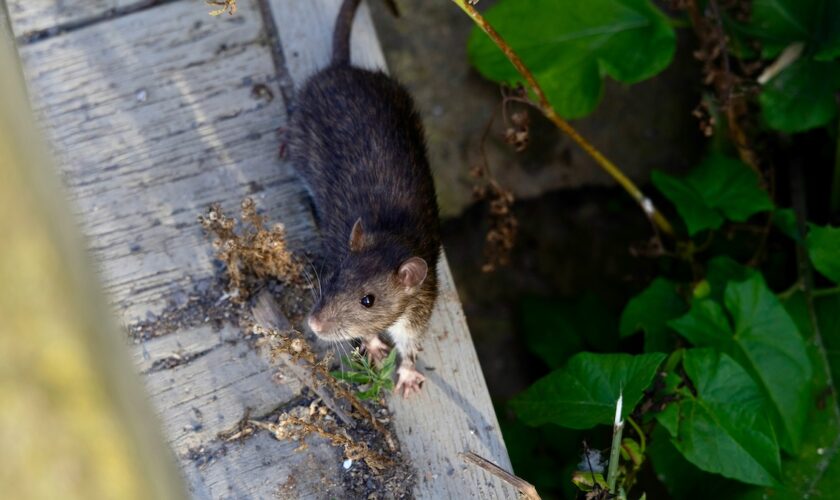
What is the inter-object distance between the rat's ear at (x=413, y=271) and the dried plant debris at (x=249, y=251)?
447mm

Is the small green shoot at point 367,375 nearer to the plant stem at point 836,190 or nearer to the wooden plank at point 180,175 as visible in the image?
the wooden plank at point 180,175

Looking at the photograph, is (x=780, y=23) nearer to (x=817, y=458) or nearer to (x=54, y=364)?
(x=817, y=458)

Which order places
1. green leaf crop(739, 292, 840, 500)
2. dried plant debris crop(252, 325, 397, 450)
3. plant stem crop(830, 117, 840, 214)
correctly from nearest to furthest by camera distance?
dried plant debris crop(252, 325, 397, 450) < green leaf crop(739, 292, 840, 500) < plant stem crop(830, 117, 840, 214)

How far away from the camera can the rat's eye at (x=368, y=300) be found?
3.53 metres

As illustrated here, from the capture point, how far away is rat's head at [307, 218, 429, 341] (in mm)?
3441

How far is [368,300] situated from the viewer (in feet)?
11.6

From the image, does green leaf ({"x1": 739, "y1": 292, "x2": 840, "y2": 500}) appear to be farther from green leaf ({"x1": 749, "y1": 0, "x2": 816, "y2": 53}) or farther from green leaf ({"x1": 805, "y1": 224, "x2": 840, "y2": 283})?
green leaf ({"x1": 749, "y1": 0, "x2": 816, "y2": 53})

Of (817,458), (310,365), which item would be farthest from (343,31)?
(817,458)

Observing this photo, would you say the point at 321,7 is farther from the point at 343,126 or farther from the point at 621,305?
the point at 621,305

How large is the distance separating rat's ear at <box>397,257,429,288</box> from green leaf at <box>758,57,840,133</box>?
6.94 feet

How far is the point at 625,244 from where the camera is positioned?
5.68 metres

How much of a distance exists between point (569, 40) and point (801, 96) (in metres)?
1.20

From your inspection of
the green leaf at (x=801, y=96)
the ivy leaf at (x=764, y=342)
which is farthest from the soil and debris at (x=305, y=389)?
the green leaf at (x=801, y=96)

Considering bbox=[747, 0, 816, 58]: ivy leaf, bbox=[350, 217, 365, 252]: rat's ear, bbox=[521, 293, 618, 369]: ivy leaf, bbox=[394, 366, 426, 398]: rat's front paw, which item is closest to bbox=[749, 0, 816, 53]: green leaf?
bbox=[747, 0, 816, 58]: ivy leaf
